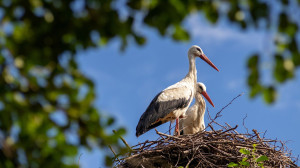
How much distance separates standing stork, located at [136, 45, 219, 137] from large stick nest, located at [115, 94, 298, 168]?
1.50 m

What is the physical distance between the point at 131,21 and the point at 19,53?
0.58 m

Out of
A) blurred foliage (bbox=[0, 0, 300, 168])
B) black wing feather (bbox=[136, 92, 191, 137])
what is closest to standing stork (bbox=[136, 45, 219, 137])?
black wing feather (bbox=[136, 92, 191, 137])

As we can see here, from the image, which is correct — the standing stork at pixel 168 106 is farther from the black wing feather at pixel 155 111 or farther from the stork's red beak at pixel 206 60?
the stork's red beak at pixel 206 60

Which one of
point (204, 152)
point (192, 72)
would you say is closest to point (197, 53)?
point (192, 72)

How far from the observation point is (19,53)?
93.2 inches

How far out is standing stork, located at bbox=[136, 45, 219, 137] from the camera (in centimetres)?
868

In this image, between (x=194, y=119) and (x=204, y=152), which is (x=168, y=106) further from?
(x=204, y=152)

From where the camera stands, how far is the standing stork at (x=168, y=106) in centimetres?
868

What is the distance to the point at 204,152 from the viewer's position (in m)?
6.92

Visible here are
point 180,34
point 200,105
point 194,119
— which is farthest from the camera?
point 200,105

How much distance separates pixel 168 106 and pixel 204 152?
213 cm

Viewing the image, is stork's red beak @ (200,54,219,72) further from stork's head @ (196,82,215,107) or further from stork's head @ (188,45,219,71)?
stork's head @ (196,82,215,107)

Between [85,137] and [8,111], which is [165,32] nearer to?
[85,137]

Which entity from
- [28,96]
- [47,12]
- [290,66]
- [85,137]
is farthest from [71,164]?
[290,66]
